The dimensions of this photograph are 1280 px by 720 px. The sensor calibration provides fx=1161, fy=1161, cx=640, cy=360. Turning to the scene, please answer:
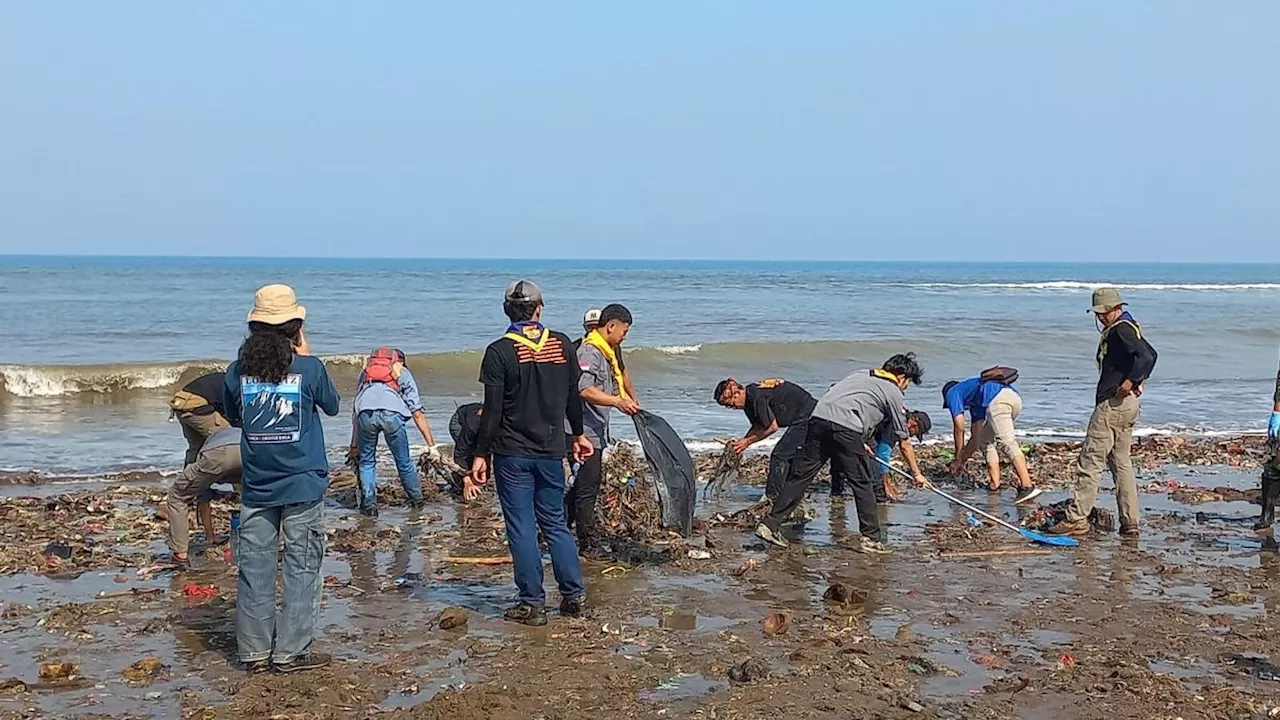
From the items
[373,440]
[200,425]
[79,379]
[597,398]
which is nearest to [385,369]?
[373,440]

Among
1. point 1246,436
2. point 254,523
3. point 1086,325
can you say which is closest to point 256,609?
point 254,523

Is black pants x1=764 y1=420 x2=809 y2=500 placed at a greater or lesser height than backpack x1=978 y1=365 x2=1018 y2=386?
lesser

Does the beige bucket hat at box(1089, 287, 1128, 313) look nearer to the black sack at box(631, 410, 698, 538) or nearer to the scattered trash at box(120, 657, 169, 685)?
the black sack at box(631, 410, 698, 538)

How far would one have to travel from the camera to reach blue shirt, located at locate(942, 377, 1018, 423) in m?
11.5

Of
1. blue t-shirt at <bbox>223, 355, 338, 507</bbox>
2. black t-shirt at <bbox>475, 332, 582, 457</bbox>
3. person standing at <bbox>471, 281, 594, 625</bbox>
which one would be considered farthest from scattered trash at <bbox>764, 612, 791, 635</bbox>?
blue t-shirt at <bbox>223, 355, 338, 507</bbox>

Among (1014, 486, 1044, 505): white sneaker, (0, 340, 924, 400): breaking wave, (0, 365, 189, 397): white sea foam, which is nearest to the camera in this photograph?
(1014, 486, 1044, 505): white sneaker

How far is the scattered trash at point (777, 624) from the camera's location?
6.36 metres

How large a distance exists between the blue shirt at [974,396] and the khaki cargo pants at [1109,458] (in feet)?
7.48

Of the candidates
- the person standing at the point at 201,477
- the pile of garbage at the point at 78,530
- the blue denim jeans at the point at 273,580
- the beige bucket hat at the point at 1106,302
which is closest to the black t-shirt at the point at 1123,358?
the beige bucket hat at the point at 1106,302

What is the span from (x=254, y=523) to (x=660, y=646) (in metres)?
2.16

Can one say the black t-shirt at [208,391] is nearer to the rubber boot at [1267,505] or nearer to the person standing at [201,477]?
the person standing at [201,477]

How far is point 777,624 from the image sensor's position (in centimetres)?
641

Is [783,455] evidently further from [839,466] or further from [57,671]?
[57,671]

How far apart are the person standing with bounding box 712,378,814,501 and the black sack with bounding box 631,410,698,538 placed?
1.06 meters
